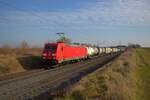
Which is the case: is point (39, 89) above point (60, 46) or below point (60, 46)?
below

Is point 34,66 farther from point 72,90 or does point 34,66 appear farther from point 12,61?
point 72,90

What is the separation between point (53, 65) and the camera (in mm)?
32938

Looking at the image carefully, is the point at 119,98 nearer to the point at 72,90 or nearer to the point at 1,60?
the point at 72,90

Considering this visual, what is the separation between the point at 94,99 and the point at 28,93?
186 inches

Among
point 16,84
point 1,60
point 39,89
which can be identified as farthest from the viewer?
point 1,60

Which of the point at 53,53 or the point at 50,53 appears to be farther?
the point at 50,53

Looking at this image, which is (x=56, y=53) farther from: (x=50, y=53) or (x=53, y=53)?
(x=50, y=53)

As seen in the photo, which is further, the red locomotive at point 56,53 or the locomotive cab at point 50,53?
the red locomotive at point 56,53

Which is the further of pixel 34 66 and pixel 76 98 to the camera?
pixel 34 66

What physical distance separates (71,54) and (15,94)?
23986mm

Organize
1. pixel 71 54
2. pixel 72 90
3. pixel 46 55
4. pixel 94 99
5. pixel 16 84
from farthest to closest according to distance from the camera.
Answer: pixel 71 54, pixel 46 55, pixel 16 84, pixel 72 90, pixel 94 99

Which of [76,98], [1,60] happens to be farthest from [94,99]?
[1,60]

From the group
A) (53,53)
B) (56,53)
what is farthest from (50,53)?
(56,53)

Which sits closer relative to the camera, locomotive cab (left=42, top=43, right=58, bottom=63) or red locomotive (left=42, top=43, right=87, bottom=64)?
locomotive cab (left=42, top=43, right=58, bottom=63)
